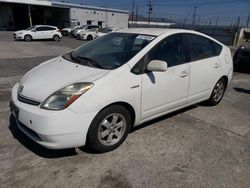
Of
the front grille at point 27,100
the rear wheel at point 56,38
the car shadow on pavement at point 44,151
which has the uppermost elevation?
the front grille at point 27,100

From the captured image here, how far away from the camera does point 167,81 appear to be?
342 centimetres

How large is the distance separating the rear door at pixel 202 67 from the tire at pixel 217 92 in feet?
0.76

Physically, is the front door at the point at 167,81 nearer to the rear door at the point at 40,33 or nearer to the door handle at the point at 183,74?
the door handle at the point at 183,74

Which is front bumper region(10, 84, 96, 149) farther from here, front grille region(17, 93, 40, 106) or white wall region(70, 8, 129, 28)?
white wall region(70, 8, 129, 28)

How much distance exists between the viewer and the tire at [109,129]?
2776mm

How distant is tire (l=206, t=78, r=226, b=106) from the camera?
185 inches

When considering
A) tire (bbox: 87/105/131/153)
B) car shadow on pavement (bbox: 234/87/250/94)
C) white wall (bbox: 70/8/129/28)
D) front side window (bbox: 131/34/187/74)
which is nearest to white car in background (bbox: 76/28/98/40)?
white wall (bbox: 70/8/129/28)

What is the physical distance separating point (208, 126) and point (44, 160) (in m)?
2.70

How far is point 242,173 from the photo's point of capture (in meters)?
2.75

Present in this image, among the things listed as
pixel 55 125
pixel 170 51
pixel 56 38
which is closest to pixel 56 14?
pixel 56 38

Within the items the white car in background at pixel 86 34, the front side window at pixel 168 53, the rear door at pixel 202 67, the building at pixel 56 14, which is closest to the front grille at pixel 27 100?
the front side window at pixel 168 53

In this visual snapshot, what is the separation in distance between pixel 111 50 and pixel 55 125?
5.39 ft

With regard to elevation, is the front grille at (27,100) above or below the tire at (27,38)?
above

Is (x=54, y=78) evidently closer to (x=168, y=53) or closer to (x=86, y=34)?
(x=168, y=53)
